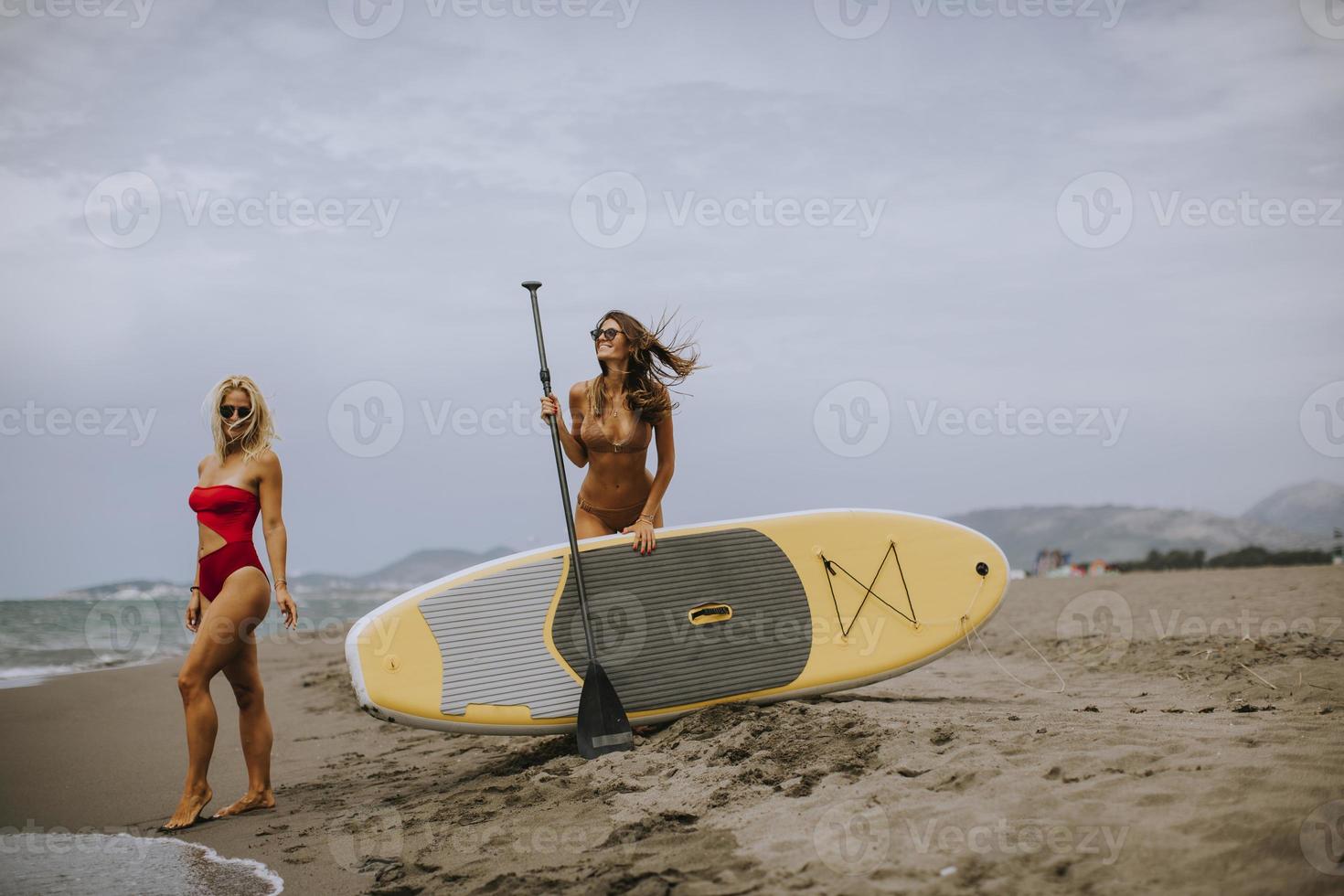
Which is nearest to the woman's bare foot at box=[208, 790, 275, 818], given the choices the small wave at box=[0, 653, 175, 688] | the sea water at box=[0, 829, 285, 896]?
the sea water at box=[0, 829, 285, 896]

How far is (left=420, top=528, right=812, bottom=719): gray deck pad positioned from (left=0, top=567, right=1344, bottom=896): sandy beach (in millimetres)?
223

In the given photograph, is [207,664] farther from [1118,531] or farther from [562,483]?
[1118,531]

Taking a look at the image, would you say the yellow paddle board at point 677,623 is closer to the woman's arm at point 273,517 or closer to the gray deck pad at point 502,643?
the gray deck pad at point 502,643

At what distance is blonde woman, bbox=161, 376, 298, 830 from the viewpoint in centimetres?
356

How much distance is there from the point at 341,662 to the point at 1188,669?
694cm

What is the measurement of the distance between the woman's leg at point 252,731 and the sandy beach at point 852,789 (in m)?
0.11

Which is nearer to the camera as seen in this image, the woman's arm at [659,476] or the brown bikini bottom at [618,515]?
the woman's arm at [659,476]

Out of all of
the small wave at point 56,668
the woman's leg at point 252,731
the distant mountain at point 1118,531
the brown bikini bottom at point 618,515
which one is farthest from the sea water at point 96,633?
the distant mountain at point 1118,531

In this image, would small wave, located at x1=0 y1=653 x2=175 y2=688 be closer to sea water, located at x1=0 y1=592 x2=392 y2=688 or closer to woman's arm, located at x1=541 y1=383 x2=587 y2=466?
sea water, located at x1=0 y1=592 x2=392 y2=688

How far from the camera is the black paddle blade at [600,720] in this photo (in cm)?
389

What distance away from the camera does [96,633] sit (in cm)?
1290

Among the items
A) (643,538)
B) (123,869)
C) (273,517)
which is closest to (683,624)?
(643,538)

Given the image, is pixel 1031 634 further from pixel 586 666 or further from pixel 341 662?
pixel 341 662

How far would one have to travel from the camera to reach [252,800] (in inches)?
148
